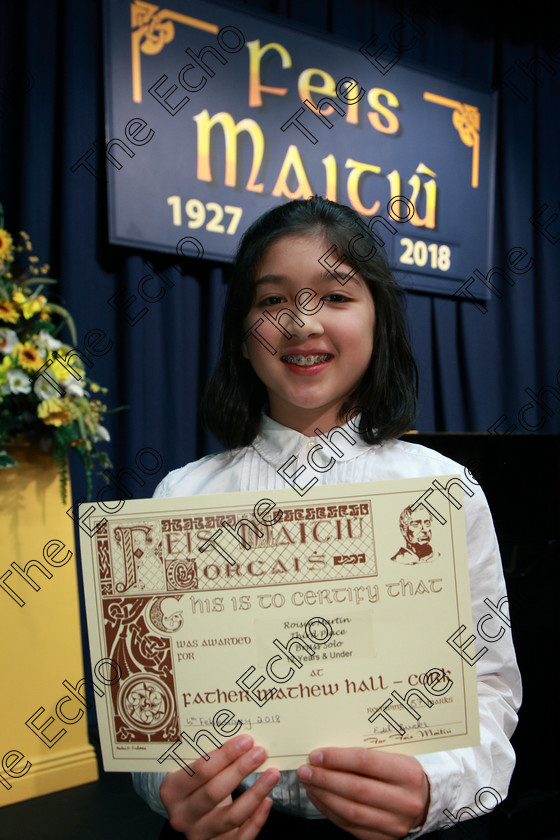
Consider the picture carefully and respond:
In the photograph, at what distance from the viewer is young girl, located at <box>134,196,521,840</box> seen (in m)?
0.62

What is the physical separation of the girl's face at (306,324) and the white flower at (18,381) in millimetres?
Result: 829

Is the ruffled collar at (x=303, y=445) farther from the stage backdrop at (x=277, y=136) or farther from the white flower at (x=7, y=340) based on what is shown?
the stage backdrop at (x=277, y=136)

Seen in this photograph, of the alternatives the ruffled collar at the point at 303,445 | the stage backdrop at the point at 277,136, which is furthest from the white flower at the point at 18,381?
the ruffled collar at the point at 303,445

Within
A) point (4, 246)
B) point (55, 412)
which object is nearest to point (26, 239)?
point (4, 246)

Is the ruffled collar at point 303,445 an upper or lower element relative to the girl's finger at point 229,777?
upper

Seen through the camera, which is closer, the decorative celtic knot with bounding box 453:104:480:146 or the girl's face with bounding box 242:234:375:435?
the girl's face with bounding box 242:234:375:435

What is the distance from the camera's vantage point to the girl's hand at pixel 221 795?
1.97ft

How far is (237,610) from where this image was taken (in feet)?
1.99

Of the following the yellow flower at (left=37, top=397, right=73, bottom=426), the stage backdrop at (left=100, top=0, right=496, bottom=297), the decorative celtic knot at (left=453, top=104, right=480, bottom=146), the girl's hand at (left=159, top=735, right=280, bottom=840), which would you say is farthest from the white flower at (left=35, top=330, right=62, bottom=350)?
the decorative celtic knot at (left=453, top=104, right=480, bottom=146)

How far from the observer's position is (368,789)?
1.99ft

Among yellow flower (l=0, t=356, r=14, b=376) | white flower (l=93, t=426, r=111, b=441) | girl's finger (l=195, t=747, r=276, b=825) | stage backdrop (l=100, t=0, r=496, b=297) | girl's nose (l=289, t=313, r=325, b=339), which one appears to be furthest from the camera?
stage backdrop (l=100, t=0, r=496, b=297)

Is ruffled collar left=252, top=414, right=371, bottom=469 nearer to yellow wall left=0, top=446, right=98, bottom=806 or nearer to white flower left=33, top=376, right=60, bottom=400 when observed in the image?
white flower left=33, top=376, right=60, bottom=400

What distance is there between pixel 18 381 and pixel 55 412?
11cm

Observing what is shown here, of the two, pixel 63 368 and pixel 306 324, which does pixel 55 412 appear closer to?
pixel 63 368
